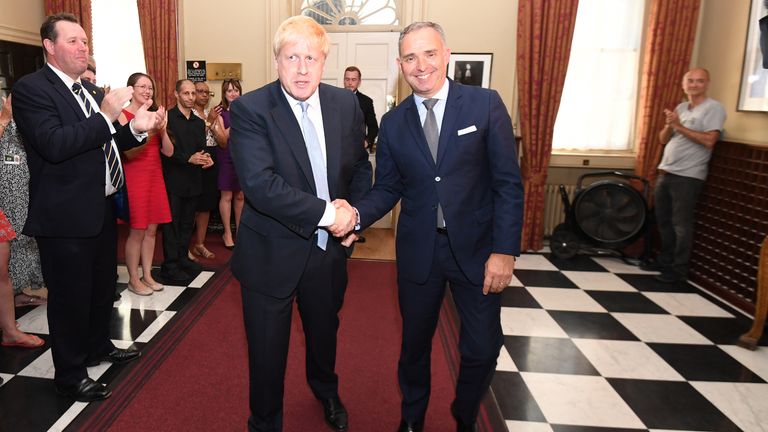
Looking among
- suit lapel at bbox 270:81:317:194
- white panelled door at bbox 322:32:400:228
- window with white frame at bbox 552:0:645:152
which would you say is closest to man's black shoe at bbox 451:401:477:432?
suit lapel at bbox 270:81:317:194

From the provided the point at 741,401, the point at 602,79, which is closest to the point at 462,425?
the point at 741,401

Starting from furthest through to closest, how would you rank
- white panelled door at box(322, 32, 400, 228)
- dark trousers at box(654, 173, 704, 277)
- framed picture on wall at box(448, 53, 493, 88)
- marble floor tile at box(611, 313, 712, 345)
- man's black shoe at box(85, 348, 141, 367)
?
white panelled door at box(322, 32, 400, 228) < framed picture on wall at box(448, 53, 493, 88) < dark trousers at box(654, 173, 704, 277) < marble floor tile at box(611, 313, 712, 345) < man's black shoe at box(85, 348, 141, 367)

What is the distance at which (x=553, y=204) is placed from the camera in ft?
18.1

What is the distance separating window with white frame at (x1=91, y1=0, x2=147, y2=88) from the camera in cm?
594

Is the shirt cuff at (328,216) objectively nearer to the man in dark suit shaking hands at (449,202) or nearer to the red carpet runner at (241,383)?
the man in dark suit shaking hands at (449,202)

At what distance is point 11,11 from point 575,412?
20.4 feet

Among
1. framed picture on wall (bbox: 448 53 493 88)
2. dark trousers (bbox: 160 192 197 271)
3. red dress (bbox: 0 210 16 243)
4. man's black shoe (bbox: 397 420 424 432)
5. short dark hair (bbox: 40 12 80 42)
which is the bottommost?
man's black shoe (bbox: 397 420 424 432)

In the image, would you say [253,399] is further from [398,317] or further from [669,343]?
[669,343]

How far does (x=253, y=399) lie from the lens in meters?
1.93

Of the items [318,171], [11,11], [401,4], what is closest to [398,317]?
[318,171]

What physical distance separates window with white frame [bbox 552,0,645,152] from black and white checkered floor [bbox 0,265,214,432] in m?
4.09

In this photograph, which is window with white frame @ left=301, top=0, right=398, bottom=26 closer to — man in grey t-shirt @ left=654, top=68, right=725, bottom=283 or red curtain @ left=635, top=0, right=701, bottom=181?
red curtain @ left=635, top=0, right=701, bottom=181

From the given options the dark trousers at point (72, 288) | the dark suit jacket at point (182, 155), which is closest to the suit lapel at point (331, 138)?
the dark trousers at point (72, 288)

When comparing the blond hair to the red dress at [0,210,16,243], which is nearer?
the blond hair
